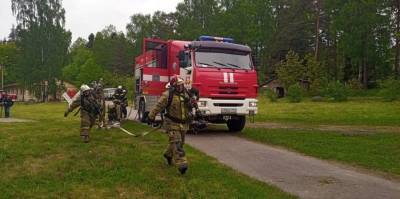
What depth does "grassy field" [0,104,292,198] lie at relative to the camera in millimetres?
8023

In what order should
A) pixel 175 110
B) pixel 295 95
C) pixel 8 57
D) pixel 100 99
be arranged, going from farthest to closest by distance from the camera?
pixel 8 57
pixel 295 95
pixel 100 99
pixel 175 110

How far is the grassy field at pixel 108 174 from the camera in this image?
26.3 ft

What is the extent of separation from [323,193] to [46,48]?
6447 centimetres

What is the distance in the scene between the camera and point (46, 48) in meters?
68.1

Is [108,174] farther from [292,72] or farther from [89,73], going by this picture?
[89,73]

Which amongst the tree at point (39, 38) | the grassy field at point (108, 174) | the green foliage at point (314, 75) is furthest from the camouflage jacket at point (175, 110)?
the tree at point (39, 38)

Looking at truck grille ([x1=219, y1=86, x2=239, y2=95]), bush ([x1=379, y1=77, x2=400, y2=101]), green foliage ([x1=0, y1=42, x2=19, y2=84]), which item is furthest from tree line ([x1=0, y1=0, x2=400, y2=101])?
truck grille ([x1=219, y1=86, x2=239, y2=95])

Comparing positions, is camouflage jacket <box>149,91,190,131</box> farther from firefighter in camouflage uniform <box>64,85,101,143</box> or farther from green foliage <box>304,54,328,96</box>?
green foliage <box>304,54,328,96</box>

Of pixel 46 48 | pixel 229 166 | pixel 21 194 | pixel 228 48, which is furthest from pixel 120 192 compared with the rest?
pixel 46 48

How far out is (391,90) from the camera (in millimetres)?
39500

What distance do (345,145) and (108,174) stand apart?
787 cm

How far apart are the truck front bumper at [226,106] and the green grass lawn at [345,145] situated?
0.93 metres

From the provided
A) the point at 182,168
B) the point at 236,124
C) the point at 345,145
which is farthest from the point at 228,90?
the point at 182,168

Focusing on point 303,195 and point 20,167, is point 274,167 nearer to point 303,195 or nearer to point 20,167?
point 303,195
